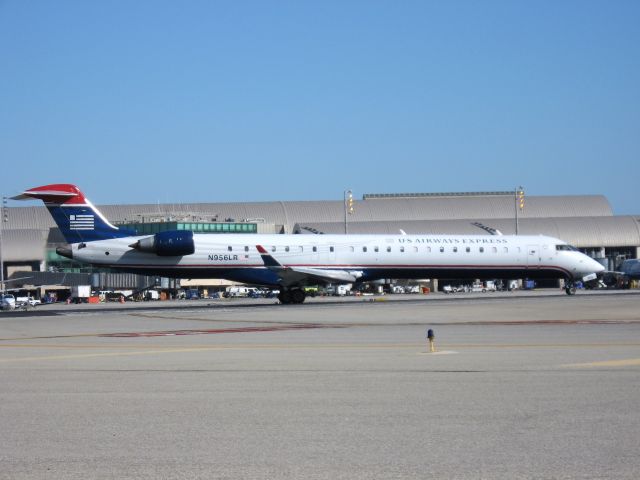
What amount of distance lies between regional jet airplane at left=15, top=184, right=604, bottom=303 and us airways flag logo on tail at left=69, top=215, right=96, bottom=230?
0.17ft

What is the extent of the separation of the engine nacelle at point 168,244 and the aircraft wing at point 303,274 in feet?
12.3

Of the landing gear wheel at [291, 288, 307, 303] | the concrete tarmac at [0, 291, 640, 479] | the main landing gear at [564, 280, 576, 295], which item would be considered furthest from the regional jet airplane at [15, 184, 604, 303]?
the concrete tarmac at [0, 291, 640, 479]

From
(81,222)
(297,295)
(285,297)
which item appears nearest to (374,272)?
(297,295)

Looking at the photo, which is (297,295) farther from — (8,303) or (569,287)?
(8,303)

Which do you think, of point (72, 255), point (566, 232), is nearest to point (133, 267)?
point (72, 255)

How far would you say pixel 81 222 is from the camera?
47438mm

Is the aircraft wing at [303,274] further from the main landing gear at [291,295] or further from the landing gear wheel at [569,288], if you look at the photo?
the landing gear wheel at [569,288]

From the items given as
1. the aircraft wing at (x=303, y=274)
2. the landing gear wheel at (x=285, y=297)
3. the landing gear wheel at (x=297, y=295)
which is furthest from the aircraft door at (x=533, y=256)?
the landing gear wheel at (x=285, y=297)

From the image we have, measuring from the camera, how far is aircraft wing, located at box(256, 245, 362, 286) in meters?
48.2

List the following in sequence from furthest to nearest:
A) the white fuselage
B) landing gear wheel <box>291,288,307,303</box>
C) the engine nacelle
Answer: landing gear wheel <box>291,288,307,303</box>, the white fuselage, the engine nacelle

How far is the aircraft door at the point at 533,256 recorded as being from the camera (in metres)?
54.2

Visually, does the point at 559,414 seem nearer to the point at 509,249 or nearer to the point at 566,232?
the point at 509,249

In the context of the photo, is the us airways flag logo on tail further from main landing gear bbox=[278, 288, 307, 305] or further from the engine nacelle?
main landing gear bbox=[278, 288, 307, 305]

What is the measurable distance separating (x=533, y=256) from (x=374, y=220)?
58.0 meters
